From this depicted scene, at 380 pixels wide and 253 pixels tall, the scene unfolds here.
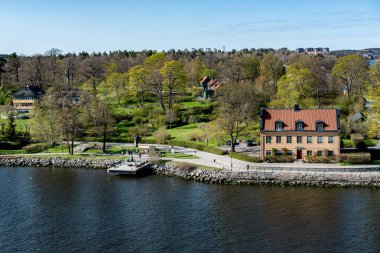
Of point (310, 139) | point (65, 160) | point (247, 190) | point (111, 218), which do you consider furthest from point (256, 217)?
point (65, 160)

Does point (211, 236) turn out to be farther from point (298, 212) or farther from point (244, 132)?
point (244, 132)

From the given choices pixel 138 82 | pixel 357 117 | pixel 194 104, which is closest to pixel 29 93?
pixel 138 82

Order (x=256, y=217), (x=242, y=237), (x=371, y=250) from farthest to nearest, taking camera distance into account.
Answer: (x=256, y=217), (x=242, y=237), (x=371, y=250)

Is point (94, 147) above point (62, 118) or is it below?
below

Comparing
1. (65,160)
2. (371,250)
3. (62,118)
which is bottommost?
(371,250)

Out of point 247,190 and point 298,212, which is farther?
point 247,190

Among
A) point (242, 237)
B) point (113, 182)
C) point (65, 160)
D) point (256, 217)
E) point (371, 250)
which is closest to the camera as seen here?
point (371, 250)

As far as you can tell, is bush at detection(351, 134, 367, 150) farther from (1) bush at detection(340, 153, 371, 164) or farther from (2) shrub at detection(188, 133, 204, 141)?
(2) shrub at detection(188, 133, 204, 141)
